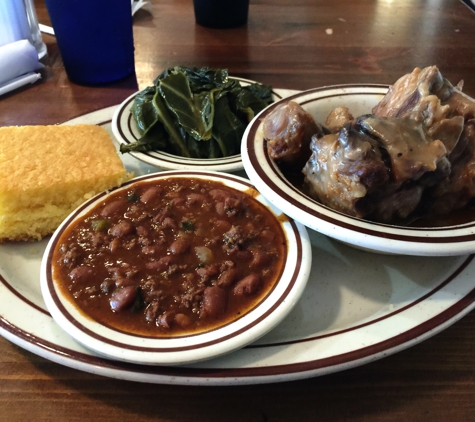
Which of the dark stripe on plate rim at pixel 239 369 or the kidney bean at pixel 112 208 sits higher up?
the kidney bean at pixel 112 208

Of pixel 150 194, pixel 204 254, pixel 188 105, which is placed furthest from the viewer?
pixel 188 105

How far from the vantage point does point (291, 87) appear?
3590mm

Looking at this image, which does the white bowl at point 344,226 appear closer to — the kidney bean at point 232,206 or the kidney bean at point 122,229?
the kidney bean at point 232,206

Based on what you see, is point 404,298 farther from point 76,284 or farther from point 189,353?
point 76,284

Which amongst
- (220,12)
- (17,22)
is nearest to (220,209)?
(17,22)

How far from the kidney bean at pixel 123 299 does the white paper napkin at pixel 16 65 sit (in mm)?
2671

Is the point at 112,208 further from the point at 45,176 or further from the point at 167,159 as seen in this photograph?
the point at 167,159

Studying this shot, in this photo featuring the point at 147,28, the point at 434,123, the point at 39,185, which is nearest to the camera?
the point at 434,123

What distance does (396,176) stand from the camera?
1.66 m

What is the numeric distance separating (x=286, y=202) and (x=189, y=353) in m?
0.71

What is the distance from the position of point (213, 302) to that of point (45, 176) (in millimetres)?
1123

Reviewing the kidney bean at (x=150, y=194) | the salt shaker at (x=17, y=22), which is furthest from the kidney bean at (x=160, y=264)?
the salt shaker at (x=17, y=22)

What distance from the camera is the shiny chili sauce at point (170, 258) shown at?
1.54 metres

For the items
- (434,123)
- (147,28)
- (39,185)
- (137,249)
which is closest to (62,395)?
(137,249)
